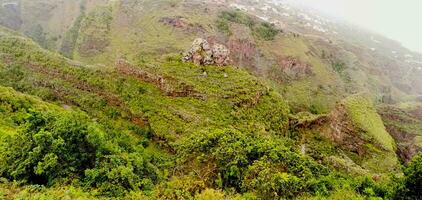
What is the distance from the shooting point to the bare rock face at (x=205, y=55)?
9644 centimetres

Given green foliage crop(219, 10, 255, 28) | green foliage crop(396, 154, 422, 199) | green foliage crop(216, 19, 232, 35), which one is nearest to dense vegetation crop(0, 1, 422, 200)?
green foliage crop(396, 154, 422, 199)

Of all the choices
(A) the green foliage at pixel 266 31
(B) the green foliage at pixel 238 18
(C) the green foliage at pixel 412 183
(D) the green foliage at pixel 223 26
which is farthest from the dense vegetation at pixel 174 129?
(B) the green foliage at pixel 238 18

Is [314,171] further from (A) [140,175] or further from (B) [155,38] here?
(B) [155,38]

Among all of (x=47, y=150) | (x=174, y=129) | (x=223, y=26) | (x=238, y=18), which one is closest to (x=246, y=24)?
(x=238, y=18)

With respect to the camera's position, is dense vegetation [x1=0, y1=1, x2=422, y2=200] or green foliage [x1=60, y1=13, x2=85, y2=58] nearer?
dense vegetation [x1=0, y1=1, x2=422, y2=200]

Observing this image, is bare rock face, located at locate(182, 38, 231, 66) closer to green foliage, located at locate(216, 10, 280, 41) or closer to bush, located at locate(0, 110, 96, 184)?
bush, located at locate(0, 110, 96, 184)

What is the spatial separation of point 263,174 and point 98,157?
15.6 metres

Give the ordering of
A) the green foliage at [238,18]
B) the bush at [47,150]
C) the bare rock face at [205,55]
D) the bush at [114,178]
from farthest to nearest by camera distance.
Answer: the green foliage at [238,18]
the bare rock face at [205,55]
the bush at [114,178]
the bush at [47,150]

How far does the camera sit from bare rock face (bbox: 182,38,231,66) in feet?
316

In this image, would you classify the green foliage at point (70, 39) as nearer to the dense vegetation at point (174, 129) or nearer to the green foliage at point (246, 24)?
the dense vegetation at point (174, 129)

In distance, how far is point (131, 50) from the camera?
481 feet

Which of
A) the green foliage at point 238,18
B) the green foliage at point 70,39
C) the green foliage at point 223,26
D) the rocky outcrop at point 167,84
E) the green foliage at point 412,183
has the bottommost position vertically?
the green foliage at point 70,39

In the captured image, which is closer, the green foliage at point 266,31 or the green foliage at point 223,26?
the green foliage at point 223,26

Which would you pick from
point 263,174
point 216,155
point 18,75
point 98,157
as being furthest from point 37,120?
point 18,75
